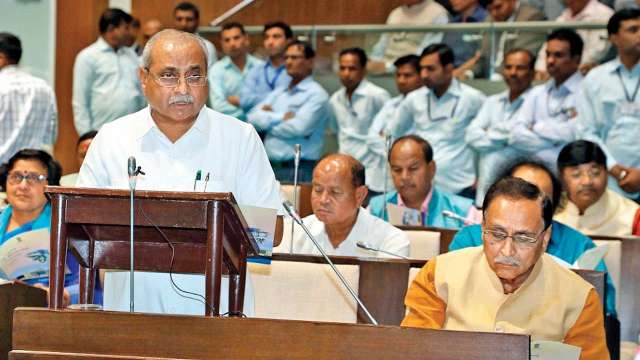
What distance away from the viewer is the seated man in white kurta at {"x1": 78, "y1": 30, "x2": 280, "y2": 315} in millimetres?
3203

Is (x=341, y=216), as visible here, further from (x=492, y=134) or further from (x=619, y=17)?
(x=619, y=17)

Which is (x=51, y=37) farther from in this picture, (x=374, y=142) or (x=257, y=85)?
(x=374, y=142)

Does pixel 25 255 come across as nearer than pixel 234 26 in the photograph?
Yes

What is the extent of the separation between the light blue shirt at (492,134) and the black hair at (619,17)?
64cm

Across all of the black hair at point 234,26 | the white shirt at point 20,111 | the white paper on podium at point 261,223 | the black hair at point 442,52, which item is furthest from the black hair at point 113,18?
the white paper on podium at point 261,223

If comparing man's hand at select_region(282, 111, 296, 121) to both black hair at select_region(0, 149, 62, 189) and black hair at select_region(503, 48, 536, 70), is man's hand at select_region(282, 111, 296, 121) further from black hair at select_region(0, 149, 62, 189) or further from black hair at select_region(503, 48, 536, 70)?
black hair at select_region(0, 149, 62, 189)

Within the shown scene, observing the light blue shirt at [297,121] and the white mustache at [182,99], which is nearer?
the white mustache at [182,99]

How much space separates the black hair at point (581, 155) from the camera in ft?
18.4

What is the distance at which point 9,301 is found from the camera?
3.71 m

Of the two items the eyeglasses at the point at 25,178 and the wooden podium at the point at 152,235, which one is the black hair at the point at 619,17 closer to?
the eyeglasses at the point at 25,178

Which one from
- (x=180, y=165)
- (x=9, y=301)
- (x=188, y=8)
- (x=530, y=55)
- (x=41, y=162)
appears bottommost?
(x=9, y=301)

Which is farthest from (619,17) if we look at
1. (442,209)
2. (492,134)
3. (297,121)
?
(297,121)

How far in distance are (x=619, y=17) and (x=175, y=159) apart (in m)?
4.07

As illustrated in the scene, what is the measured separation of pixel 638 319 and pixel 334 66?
394 cm
